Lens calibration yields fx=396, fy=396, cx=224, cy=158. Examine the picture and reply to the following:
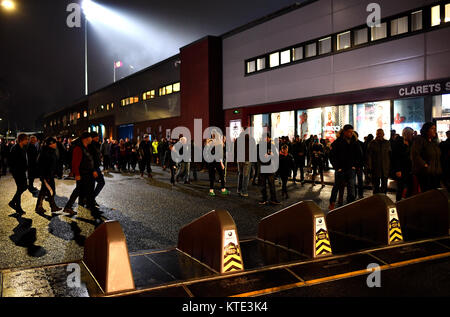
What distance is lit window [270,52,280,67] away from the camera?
2161 centimetres

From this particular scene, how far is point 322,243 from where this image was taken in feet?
18.4

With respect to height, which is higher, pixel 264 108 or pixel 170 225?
pixel 264 108

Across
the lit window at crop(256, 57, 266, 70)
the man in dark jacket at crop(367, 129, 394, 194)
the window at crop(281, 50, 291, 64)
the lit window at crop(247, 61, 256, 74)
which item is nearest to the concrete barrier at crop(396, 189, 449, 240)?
the man in dark jacket at crop(367, 129, 394, 194)

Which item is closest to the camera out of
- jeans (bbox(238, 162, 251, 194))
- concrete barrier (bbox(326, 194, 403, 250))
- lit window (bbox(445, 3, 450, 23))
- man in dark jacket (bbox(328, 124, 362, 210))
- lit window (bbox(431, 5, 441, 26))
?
concrete barrier (bbox(326, 194, 403, 250))

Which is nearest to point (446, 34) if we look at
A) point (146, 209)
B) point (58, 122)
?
point (146, 209)

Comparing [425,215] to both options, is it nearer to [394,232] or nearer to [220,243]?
[394,232]

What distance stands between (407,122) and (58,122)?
87980 mm

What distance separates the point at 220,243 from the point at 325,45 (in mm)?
15924

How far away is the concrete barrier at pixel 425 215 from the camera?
6.91m

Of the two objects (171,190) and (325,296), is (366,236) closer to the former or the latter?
(325,296)

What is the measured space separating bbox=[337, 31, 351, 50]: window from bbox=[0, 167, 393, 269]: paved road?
7.16 meters

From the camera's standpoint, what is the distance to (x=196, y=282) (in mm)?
4684

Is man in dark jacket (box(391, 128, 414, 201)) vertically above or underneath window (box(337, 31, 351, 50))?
underneath

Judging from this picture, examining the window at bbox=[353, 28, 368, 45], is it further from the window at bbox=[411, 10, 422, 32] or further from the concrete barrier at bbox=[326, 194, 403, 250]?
the concrete barrier at bbox=[326, 194, 403, 250]
